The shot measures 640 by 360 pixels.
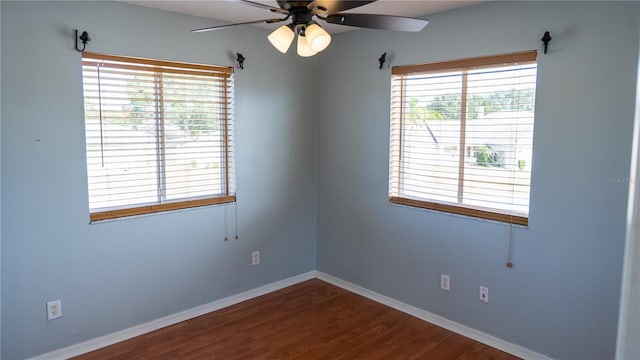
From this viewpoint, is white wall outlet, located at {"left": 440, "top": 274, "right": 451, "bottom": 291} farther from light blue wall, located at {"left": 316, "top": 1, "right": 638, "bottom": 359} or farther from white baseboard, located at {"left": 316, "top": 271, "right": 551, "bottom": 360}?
white baseboard, located at {"left": 316, "top": 271, "right": 551, "bottom": 360}

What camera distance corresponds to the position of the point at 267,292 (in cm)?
393

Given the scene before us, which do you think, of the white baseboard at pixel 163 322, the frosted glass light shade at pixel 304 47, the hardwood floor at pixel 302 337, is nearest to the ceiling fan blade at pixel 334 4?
the frosted glass light shade at pixel 304 47

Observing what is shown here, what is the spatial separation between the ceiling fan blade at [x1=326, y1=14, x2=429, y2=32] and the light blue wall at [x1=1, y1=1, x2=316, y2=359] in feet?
5.74

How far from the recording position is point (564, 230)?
262cm

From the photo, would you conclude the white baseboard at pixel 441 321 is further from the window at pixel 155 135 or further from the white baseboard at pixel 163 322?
the window at pixel 155 135

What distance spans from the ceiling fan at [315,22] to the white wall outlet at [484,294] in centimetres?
197

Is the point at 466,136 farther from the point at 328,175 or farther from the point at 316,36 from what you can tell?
the point at 316,36

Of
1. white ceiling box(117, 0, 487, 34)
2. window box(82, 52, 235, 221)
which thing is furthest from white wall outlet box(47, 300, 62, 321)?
white ceiling box(117, 0, 487, 34)

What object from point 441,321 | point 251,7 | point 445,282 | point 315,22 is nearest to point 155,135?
point 251,7

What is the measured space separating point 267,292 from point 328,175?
124 cm

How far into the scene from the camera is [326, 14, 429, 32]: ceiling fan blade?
5.99 ft

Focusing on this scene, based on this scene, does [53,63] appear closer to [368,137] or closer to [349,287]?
[368,137]

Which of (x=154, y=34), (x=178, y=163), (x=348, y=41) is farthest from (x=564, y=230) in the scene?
(x=154, y=34)

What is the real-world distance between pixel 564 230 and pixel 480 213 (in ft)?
1.78
